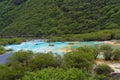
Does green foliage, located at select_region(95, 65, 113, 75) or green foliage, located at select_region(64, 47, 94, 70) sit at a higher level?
green foliage, located at select_region(64, 47, 94, 70)

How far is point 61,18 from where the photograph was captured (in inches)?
4530

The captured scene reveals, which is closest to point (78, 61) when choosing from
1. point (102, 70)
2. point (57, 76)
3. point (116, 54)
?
point (102, 70)

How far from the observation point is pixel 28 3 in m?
130

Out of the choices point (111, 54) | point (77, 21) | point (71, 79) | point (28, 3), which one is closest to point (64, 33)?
point (77, 21)

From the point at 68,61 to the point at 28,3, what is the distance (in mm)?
95938

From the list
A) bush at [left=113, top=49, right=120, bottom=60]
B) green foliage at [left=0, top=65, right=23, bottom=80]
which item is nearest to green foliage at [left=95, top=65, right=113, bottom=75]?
green foliage at [left=0, top=65, right=23, bottom=80]

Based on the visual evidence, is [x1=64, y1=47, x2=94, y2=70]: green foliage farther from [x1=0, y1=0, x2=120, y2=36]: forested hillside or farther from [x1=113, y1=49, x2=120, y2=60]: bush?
[x1=0, y1=0, x2=120, y2=36]: forested hillside

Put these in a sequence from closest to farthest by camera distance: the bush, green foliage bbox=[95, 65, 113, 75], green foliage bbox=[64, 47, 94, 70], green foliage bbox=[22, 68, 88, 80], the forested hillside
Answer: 1. green foliage bbox=[22, 68, 88, 80]
2. green foliage bbox=[64, 47, 94, 70]
3. green foliage bbox=[95, 65, 113, 75]
4. the bush
5. the forested hillside

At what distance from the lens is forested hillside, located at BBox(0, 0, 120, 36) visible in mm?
106625

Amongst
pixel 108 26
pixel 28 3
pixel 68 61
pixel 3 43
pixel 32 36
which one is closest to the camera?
pixel 68 61

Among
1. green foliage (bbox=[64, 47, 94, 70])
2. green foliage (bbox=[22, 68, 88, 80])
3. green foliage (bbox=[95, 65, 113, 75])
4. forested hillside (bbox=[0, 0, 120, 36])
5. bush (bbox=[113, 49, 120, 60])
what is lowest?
forested hillside (bbox=[0, 0, 120, 36])

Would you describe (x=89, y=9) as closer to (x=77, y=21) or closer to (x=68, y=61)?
(x=77, y=21)

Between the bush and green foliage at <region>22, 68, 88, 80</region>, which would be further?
the bush

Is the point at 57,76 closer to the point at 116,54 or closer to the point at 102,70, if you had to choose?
the point at 102,70
